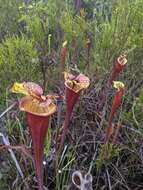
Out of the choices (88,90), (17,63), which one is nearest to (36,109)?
(88,90)

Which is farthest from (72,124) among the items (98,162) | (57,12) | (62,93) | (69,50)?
(57,12)

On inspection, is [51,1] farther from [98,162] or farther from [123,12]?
[98,162]

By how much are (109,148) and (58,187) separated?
0.85ft

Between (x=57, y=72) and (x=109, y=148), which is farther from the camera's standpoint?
(x=57, y=72)

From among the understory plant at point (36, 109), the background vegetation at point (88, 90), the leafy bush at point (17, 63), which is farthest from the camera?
the leafy bush at point (17, 63)

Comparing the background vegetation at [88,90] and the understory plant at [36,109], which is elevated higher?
the understory plant at [36,109]

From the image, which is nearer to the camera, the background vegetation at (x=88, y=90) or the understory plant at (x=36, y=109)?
the understory plant at (x=36, y=109)

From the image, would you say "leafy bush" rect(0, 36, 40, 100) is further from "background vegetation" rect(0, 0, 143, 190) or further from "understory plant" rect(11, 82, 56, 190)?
"understory plant" rect(11, 82, 56, 190)

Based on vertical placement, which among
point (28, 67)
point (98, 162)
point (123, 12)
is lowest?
point (98, 162)

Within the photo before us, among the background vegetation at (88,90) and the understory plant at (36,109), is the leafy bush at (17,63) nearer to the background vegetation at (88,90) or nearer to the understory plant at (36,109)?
the background vegetation at (88,90)

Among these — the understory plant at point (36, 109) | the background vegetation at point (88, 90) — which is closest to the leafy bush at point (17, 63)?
the background vegetation at point (88, 90)

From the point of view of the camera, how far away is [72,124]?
1855 mm

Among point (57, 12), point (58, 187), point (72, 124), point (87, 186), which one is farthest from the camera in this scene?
point (57, 12)

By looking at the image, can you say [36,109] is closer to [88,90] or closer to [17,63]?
[88,90]
